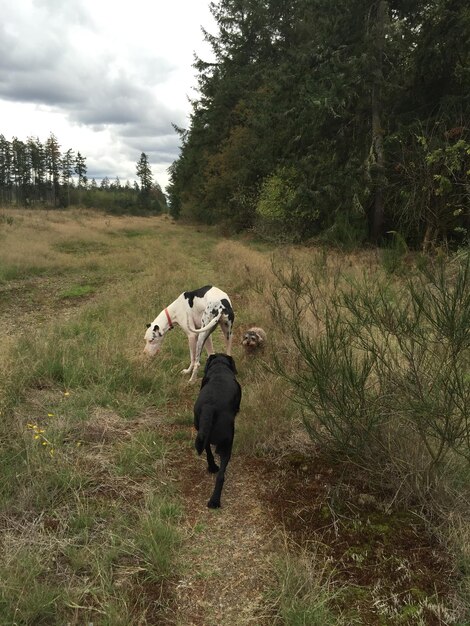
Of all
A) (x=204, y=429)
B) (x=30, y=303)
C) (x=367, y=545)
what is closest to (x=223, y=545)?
(x=204, y=429)

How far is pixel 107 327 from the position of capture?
25.4 feet

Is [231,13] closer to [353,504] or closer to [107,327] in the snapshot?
[107,327]

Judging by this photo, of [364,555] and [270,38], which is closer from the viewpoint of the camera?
[364,555]

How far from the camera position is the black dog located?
10.6 ft

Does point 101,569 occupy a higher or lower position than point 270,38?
lower

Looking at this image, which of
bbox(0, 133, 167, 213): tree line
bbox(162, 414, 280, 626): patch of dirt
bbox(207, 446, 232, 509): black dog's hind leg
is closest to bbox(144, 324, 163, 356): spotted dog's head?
bbox(162, 414, 280, 626): patch of dirt

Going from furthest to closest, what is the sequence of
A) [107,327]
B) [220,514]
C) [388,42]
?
[388,42], [107,327], [220,514]

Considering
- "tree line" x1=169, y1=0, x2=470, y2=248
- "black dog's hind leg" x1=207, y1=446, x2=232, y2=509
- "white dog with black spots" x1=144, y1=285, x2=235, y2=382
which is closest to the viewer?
"black dog's hind leg" x1=207, y1=446, x2=232, y2=509

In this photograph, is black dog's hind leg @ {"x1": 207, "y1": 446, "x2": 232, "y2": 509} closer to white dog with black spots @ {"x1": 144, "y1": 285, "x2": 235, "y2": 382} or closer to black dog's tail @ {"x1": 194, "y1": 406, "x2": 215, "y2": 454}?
black dog's tail @ {"x1": 194, "y1": 406, "x2": 215, "y2": 454}

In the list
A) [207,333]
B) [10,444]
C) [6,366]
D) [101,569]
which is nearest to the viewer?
[101,569]

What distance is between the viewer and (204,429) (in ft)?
10.6

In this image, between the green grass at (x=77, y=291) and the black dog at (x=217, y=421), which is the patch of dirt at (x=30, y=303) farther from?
the black dog at (x=217, y=421)

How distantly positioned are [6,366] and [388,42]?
53.9 feet

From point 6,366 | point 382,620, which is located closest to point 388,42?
point 6,366
